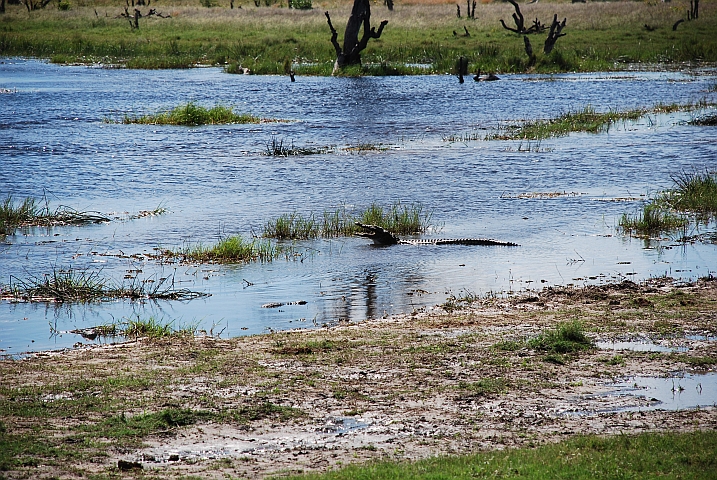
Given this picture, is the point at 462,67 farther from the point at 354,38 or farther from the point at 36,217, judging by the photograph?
the point at 36,217

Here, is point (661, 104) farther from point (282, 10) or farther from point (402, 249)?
point (282, 10)

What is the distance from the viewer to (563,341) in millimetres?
8570

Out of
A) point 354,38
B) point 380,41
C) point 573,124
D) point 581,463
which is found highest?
point 380,41

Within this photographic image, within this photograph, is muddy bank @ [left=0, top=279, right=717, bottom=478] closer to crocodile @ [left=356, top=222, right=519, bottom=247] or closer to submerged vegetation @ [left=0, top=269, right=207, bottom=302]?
submerged vegetation @ [left=0, top=269, right=207, bottom=302]

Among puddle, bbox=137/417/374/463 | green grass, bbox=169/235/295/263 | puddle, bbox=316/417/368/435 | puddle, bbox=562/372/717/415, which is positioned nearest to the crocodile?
green grass, bbox=169/235/295/263

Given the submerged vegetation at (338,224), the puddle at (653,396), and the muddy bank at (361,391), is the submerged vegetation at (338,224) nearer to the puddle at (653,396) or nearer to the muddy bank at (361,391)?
the muddy bank at (361,391)

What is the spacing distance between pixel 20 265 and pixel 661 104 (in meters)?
24.8

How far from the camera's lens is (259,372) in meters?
8.00

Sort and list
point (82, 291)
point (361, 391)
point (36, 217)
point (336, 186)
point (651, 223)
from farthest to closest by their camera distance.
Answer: point (336, 186) < point (36, 217) < point (651, 223) < point (82, 291) < point (361, 391)

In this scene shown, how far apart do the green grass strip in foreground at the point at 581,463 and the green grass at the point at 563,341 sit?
Result: 2.33m

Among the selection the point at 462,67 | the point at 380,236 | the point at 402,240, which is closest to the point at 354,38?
the point at 462,67

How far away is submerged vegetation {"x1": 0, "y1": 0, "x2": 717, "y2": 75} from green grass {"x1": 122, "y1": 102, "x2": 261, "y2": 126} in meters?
14.8

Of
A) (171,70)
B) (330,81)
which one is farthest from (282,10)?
(330,81)

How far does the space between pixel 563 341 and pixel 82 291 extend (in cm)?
613
